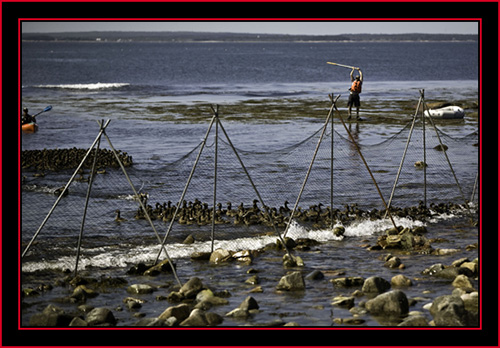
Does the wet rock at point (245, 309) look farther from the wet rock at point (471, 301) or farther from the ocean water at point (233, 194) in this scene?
the wet rock at point (471, 301)

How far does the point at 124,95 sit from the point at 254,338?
168ft

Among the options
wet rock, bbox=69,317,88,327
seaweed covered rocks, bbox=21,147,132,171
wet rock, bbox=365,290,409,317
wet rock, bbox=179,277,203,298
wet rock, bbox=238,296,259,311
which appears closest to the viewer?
wet rock, bbox=69,317,88,327

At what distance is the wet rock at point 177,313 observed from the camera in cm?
1107

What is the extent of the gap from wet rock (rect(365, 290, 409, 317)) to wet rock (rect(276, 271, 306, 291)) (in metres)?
1.57

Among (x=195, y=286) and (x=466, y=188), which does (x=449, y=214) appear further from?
(x=195, y=286)

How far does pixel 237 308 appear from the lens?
38.2 feet

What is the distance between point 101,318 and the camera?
11.0 meters

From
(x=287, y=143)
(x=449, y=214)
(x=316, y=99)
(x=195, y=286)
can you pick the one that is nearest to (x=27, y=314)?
(x=195, y=286)

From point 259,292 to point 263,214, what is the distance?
17.4 ft

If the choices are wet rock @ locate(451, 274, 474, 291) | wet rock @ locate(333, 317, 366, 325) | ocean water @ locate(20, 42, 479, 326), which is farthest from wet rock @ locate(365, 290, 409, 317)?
wet rock @ locate(451, 274, 474, 291)

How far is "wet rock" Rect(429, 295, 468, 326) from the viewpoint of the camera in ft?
34.7

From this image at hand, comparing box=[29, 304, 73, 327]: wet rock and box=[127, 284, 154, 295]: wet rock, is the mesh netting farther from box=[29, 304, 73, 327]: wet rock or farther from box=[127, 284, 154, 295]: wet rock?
box=[29, 304, 73, 327]: wet rock

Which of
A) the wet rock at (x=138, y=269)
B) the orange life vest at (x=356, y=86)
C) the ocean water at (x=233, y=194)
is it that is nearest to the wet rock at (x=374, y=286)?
the ocean water at (x=233, y=194)

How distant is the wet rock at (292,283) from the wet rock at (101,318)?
315cm
